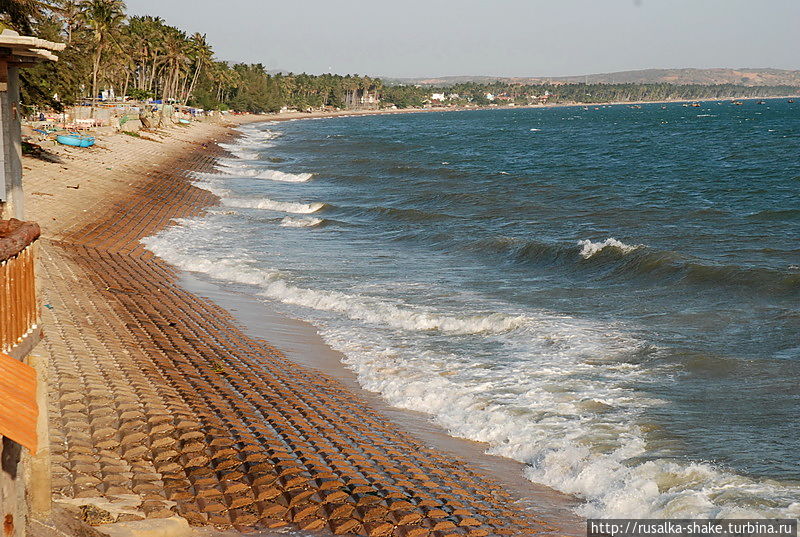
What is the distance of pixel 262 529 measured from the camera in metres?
7.27

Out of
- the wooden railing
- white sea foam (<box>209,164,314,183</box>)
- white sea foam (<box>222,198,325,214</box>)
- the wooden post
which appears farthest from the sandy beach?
white sea foam (<box>209,164,314,183</box>)

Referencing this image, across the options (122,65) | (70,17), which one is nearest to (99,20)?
(70,17)

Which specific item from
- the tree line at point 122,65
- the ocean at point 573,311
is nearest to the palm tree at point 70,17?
the tree line at point 122,65

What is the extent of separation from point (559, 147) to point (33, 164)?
54882mm

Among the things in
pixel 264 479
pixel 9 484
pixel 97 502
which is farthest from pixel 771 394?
pixel 9 484

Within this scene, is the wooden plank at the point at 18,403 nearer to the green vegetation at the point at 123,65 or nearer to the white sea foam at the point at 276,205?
the green vegetation at the point at 123,65

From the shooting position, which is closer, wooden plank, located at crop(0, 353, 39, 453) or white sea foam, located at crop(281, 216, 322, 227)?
wooden plank, located at crop(0, 353, 39, 453)

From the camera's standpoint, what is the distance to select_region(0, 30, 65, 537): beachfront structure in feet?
15.8

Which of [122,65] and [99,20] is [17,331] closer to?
[99,20]

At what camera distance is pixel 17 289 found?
5.50 m

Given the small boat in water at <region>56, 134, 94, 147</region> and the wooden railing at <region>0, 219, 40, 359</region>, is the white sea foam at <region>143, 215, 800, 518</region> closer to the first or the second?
the wooden railing at <region>0, 219, 40, 359</region>

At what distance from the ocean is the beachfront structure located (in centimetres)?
561

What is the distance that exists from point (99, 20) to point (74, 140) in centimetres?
2455

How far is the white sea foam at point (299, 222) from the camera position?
103 ft
